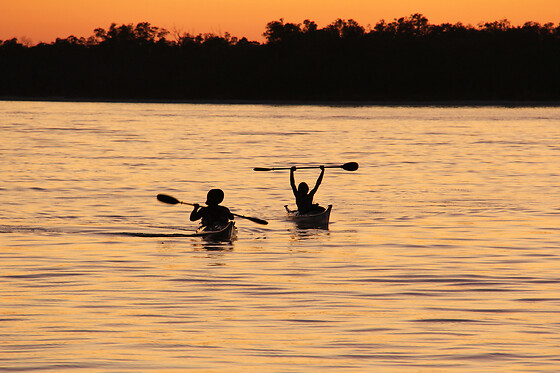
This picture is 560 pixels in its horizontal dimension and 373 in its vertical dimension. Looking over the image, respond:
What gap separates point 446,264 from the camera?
16.4 metres

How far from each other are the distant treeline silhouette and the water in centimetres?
12531

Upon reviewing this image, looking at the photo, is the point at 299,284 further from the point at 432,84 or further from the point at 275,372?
the point at 432,84

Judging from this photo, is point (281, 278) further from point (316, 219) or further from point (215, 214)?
point (316, 219)

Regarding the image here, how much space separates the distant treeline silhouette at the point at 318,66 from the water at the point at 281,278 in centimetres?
12531

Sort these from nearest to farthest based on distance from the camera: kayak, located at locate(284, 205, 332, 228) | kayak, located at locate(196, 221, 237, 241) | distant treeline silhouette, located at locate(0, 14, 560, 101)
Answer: kayak, located at locate(196, 221, 237, 241) < kayak, located at locate(284, 205, 332, 228) < distant treeline silhouette, located at locate(0, 14, 560, 101)

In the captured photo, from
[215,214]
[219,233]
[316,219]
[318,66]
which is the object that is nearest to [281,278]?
[219,233]

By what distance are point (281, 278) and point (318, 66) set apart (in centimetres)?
15274

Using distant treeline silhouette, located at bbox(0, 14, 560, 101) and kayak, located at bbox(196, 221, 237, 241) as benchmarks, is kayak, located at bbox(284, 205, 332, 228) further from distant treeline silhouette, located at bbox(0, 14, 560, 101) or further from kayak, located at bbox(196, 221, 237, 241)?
distant treeline silhouette, located at bbox(0, 14, 560, 101)

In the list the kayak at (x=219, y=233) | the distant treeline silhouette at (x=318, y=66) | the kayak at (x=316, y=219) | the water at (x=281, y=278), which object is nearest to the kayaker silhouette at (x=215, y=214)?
the kayak at (x=219, y=233)

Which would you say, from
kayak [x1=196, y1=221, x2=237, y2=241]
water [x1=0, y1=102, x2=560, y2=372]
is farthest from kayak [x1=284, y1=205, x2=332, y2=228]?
kayak [x1=196, y1=221, x2=237, y2=241]

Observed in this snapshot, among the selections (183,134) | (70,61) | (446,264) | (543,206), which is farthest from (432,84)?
(446,264)

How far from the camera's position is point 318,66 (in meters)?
166

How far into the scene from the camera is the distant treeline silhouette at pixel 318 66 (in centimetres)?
15975

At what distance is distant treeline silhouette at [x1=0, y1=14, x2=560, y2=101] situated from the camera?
15975 cm
